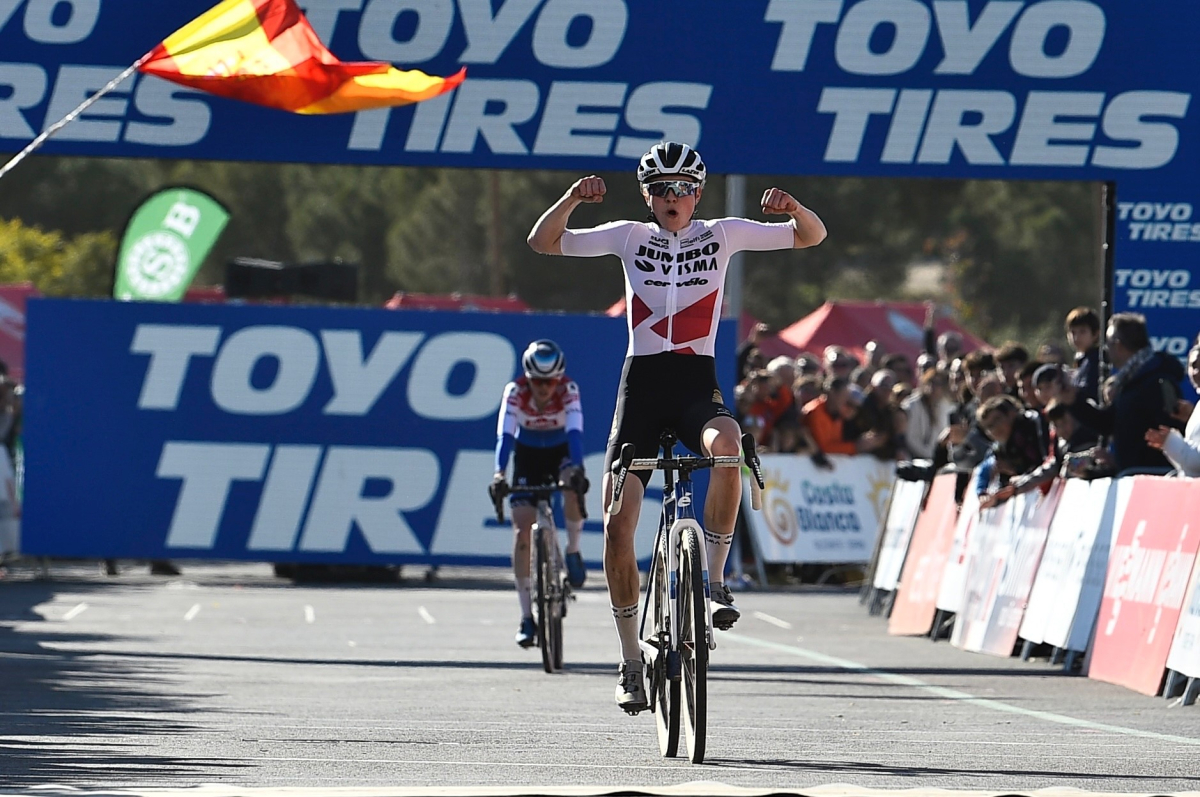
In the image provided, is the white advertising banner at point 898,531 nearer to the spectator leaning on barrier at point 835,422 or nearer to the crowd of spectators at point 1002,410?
the crowd of spectators at point 1002,410

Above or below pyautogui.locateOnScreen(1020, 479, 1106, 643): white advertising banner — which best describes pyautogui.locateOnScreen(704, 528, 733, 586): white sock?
below

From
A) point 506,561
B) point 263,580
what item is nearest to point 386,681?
point 506,561

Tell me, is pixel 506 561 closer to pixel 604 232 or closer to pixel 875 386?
pixel 875 386

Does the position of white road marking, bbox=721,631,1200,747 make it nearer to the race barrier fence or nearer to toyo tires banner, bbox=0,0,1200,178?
the race barrier fence

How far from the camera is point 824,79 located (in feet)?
57.3

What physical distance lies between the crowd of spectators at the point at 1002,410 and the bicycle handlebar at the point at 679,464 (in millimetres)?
4408

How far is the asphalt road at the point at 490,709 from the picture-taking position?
8438 millimetres

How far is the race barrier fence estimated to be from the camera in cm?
1254

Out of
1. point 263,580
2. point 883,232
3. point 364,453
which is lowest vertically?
point 263,580

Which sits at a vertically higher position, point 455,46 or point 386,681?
point 455,46

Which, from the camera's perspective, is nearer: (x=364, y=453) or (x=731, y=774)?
(x=731, y=774)

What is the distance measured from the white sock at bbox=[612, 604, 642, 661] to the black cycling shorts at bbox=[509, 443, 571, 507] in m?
5.15

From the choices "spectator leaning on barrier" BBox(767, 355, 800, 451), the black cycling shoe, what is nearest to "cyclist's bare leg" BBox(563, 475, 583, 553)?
the black cycling shoe

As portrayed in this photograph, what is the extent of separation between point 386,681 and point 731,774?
5194 mm
